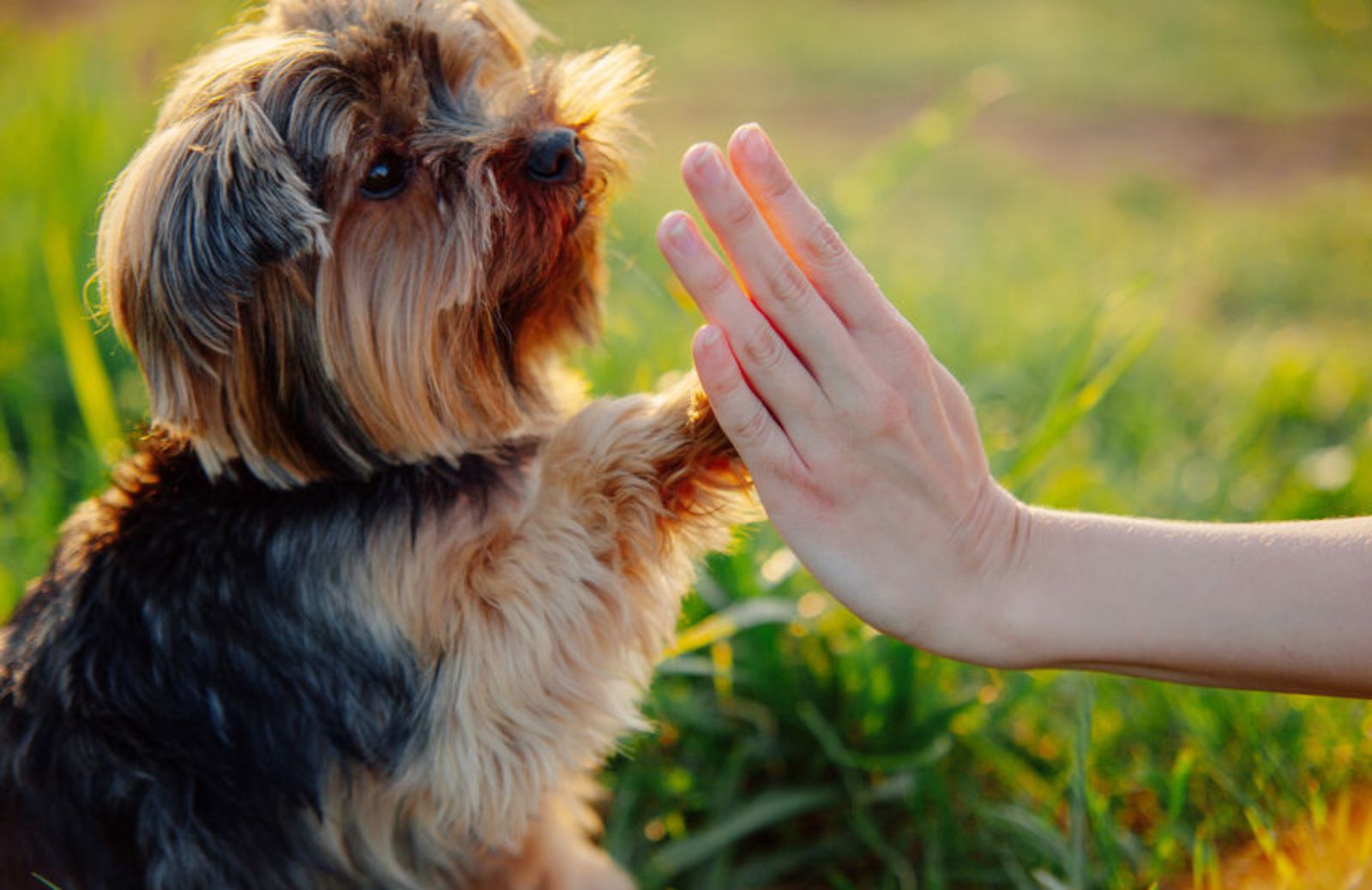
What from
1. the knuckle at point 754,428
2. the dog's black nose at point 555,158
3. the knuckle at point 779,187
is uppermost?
the dog's black nose at point 555,158

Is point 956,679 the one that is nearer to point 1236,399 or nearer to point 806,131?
point 1236,399

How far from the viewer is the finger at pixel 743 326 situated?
5.08ft

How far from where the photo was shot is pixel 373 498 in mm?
1953

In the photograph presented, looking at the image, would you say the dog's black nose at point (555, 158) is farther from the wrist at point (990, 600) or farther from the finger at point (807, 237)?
the wrist at point (990, 600)

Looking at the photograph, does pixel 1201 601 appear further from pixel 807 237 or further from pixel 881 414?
pixel 807 237

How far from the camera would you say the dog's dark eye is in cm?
187

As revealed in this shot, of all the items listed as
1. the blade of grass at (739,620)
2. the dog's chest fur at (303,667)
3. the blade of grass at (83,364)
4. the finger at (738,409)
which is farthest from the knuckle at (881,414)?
the blade of grass at (83,364)

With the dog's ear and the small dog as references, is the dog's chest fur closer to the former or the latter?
the small dog

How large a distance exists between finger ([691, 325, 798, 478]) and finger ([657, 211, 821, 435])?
0.07ft

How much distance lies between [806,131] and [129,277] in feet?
22.8

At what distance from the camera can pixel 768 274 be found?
156 cm

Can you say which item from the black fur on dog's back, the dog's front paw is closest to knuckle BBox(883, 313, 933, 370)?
the dog's front paw

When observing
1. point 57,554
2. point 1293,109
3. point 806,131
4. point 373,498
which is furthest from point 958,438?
point 1293,109

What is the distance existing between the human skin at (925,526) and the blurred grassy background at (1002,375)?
12.5 inches
